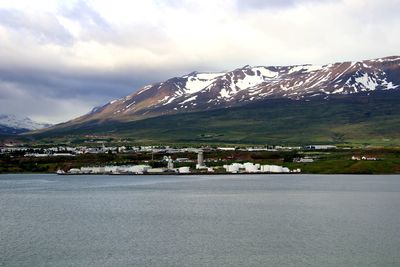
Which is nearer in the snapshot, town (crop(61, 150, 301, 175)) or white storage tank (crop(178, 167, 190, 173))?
town (crop(61, 150, 301, 175))

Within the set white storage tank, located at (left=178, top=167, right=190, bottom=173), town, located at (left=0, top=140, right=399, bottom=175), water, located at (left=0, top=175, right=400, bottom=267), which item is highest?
town, located at (left=0, top=140, right=399, bottom=175)

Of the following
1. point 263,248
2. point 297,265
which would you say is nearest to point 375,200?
point 263,248

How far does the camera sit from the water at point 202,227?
117 ft

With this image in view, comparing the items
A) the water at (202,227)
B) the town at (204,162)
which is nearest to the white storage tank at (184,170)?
the town at (204,162)

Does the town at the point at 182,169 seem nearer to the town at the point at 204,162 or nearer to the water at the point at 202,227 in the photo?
the town at the point at 204,162

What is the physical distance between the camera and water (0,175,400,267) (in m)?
35.7

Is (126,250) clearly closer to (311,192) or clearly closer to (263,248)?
(263,248)

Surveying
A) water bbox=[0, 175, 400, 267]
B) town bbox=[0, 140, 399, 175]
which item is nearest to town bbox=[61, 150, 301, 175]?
town bbox=[0, 140, 399, 175]

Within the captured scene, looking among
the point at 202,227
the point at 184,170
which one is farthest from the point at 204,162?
the point at 202,227

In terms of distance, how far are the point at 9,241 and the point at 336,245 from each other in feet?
67.9

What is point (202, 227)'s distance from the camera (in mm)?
47688

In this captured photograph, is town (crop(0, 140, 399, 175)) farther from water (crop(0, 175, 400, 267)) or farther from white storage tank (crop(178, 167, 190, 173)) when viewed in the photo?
water (crop(0, 175, 400, 267))

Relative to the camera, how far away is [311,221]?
50.7 m

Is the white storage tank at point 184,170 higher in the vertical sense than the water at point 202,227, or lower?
higher
